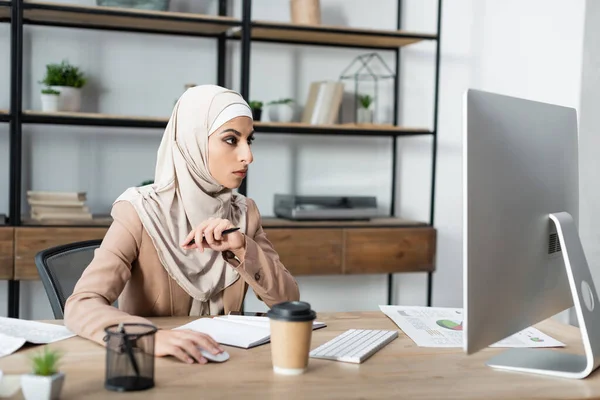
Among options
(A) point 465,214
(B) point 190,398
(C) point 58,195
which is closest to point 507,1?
(C) point 58,195

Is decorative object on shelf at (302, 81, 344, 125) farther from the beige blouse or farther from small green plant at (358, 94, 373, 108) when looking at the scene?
the beige blouse

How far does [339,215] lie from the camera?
3.65 metres

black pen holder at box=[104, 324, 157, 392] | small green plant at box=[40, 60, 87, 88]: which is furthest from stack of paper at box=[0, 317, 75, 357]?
small green plant at box=[40, 60, 87, 88]

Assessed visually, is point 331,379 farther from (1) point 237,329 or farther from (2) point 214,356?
(1) point 237,329

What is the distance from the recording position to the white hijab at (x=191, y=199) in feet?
6.19

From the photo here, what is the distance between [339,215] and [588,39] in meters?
1.36

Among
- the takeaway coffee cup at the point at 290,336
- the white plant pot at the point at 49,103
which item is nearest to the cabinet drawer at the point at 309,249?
the white plant pot at the point at 49,103

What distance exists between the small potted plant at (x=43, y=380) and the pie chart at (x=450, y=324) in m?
0.92

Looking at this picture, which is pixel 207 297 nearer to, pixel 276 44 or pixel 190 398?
pixel 190 398

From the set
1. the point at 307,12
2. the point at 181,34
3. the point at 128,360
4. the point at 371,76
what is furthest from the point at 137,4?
the point at 128,360

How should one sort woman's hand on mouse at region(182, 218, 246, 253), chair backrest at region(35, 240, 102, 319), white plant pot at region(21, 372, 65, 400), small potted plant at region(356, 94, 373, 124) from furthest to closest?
small potted plant at region(356, 94, 373, 124), chair backrest at region(35, 240, 102, 319), woman's hand on mouse at region(182, 218, 246, 253), white plant pot at region(21, 372, 65, 400)

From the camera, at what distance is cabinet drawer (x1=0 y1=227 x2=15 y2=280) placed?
309 centimetres

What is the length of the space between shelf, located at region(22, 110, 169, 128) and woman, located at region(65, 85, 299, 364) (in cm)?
130

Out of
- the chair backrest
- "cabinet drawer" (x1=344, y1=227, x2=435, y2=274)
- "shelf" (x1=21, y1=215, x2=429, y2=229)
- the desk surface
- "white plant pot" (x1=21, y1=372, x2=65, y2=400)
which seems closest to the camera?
"white plant pot" (x1=21, y1=372, x2=65, y2=400)
